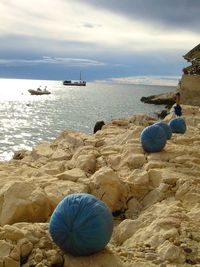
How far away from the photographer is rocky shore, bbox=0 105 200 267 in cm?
569

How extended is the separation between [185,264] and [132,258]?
773mm

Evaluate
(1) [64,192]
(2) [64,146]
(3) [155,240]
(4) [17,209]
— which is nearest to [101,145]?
(2) [64,146]

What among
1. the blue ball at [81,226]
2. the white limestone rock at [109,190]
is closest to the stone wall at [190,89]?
the white limestone rock at [109,190]

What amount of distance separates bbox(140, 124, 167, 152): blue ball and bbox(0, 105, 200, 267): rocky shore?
0.95 feet

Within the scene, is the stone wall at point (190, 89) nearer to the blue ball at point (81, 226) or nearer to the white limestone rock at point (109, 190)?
the white limestone rock at point (109, 190)

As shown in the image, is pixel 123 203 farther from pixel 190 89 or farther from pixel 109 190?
pixel 190 89

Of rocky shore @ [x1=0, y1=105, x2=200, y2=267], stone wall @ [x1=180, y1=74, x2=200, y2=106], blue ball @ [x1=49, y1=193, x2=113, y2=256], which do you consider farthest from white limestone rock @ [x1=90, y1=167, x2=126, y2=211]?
stone wall @ [x1=180, y1=74, x2=200, y2=106]

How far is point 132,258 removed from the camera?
5875mm

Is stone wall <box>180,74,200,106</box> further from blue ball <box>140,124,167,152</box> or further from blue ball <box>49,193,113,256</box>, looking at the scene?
blue ball <box>49,193,113,256</box>

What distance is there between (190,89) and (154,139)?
21.9 meters

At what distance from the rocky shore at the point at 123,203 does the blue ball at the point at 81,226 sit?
20 cm

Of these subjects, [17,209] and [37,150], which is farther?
[37,150]

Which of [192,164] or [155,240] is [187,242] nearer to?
[155,240]

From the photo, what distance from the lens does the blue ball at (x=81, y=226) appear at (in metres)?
5.50
